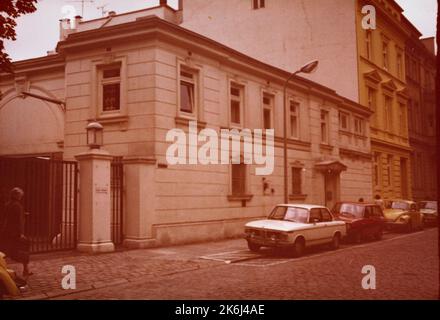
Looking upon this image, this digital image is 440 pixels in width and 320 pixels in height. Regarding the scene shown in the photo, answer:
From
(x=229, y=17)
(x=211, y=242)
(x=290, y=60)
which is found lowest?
(x=211, y=242)

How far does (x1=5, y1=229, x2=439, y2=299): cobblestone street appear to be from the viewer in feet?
28.9

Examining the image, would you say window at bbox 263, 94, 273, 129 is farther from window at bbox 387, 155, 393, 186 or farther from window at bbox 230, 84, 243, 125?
window at bbox 387, 155, 393, 186

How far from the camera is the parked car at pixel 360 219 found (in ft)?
62.2

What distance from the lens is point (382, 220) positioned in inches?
811

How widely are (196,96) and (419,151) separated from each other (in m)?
27.6

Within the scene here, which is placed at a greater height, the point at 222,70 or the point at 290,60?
the point at 290,60

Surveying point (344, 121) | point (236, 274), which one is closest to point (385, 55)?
point (344, 121)

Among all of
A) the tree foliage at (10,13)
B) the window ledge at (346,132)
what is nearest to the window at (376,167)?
the window ledge at (346,132)

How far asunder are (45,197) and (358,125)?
21.7 m

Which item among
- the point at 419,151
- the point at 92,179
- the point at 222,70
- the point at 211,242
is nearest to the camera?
the point at 92,179

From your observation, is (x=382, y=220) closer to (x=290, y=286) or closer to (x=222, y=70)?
(x=222, y=70)

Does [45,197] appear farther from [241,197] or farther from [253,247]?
[241,197]
